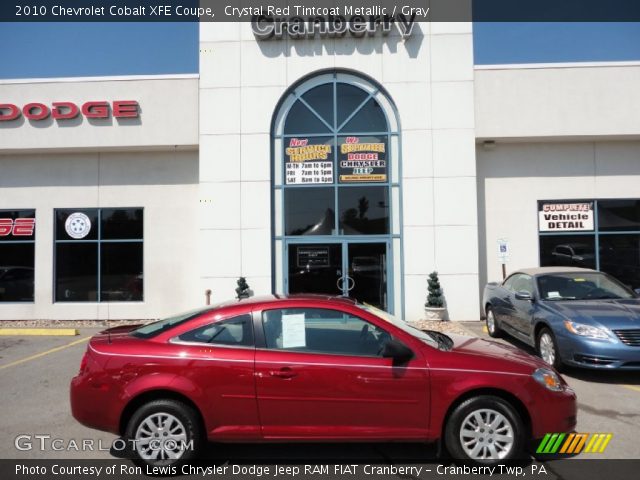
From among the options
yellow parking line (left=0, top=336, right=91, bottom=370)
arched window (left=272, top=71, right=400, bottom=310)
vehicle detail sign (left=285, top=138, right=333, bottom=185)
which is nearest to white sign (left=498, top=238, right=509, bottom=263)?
arched window (left=272, top=71, right=400, bottom=310)

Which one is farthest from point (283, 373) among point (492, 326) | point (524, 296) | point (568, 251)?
point (568, 251)

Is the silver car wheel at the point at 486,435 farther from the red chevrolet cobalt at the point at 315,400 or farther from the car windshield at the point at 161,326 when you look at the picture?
the car windshield at the point at 161,326

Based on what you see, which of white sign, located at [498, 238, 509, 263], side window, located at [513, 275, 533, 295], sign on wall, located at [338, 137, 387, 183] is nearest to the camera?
side window, located at [513, 275, 533, 295]

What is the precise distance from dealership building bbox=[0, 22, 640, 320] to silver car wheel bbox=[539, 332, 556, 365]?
4.54 metres

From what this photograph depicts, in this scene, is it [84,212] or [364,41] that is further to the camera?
[84,212]

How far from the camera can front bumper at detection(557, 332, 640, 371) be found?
6.12 meters

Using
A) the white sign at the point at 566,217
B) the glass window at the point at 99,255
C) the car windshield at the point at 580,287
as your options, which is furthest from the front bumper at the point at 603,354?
the glass window at the point at 99,255

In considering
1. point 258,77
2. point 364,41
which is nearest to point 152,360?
point 258,77

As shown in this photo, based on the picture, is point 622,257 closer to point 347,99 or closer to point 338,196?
point 338,196

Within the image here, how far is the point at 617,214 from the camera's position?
1249cm

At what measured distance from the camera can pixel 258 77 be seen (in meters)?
12.1

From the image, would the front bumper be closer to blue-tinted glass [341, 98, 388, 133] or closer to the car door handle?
the car door handle

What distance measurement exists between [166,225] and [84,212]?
7.55 ft

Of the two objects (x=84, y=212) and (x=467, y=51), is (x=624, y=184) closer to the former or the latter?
(x=467, y=51)
